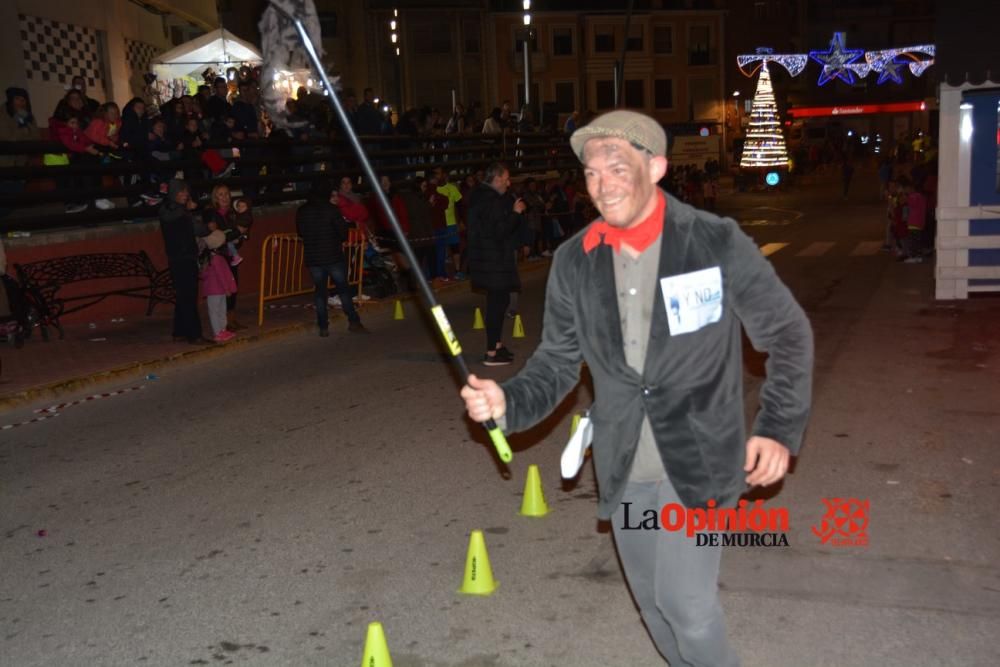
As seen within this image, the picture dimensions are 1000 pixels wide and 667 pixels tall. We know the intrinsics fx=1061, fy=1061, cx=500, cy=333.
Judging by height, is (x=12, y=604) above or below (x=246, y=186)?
below

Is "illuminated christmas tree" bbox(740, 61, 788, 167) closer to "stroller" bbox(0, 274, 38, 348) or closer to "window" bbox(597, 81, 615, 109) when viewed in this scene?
"window" bbox(597, 81, 615, 109)

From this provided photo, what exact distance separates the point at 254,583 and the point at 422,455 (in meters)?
2.45

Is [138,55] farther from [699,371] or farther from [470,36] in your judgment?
[470,36]

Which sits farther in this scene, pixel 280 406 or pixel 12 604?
pixel 280 406

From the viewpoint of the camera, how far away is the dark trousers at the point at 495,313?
10.9 m

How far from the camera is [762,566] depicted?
5.34m

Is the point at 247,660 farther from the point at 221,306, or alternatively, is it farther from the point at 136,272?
the point at 136,272

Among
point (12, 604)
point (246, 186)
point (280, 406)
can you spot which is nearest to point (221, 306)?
point (280, 406)

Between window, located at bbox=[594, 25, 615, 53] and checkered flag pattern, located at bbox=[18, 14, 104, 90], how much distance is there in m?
48.8

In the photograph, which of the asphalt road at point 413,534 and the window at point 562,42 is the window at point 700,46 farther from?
the asphalt road at point 413,534

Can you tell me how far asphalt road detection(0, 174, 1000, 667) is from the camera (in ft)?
15.3

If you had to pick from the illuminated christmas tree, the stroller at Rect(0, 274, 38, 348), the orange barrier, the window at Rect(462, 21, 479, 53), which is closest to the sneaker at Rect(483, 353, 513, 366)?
the orange barrier

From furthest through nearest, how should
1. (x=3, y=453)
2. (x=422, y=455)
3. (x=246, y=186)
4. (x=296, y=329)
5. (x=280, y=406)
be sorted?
(x=246, y=186) < (x=296, y=329) < (x=280, y=406) < (x=3, y=453) < (x=422, y=455)

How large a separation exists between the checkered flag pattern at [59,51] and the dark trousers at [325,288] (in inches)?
357
